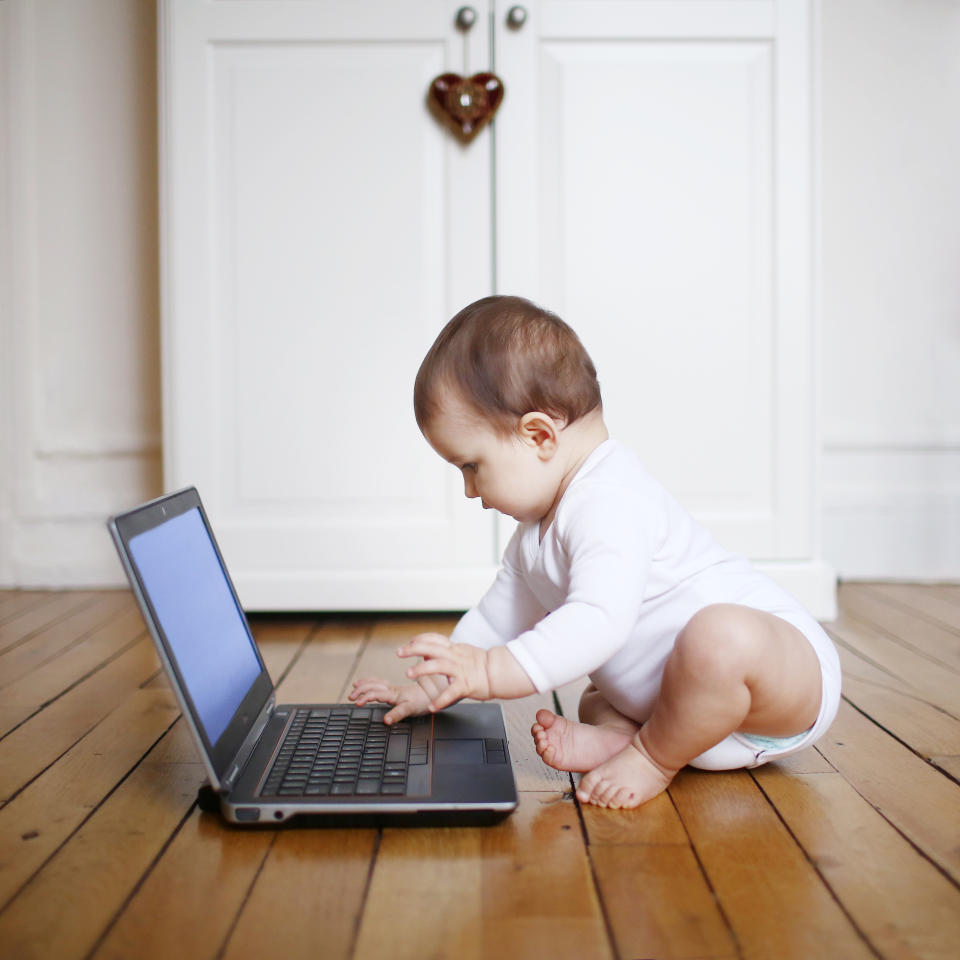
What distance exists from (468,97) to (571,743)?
45.4 inches

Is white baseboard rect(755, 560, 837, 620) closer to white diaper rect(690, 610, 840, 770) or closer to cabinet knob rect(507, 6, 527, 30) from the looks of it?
white diaper rect(690, 610, 840, 770)

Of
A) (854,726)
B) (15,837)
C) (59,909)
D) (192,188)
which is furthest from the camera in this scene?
(192,188)

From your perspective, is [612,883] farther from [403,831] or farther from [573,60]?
[573,60]

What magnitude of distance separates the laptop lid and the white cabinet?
689 millimetres

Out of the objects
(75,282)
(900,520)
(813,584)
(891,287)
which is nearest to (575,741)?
(813,584)

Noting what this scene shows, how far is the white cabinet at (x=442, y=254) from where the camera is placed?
61.7 inches

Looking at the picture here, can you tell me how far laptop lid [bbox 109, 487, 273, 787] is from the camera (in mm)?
654

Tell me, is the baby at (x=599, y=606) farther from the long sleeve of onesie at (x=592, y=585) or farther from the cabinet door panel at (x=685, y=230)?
the cabinet door panel at (x=685, y=230)

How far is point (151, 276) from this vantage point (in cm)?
197

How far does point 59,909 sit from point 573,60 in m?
1.50

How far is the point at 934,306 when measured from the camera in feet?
6.48

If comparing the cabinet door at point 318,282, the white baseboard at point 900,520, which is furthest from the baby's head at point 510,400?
the white baseboard at point 900,520

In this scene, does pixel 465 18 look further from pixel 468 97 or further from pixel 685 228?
pixel 685 228

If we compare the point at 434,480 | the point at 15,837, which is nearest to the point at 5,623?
the point at 434,480
